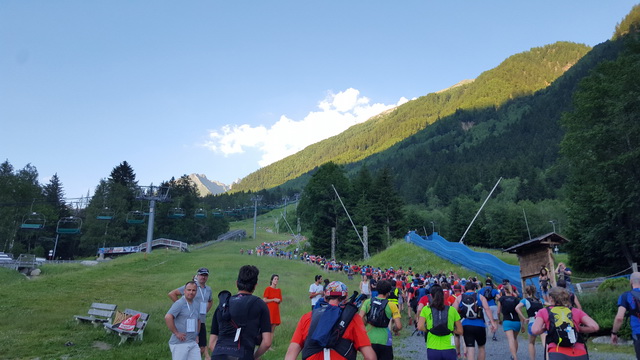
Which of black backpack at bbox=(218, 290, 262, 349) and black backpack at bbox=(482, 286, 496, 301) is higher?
black backpack at bbox=(218, 290, 262, 349)

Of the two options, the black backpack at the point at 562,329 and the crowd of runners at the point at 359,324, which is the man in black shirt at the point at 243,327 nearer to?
the crowd of runners at the point at 359,324

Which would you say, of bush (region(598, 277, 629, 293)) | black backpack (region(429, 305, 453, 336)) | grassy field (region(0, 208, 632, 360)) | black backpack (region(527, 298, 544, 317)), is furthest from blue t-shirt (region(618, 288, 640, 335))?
bush (region(598, 277, 629, 293))

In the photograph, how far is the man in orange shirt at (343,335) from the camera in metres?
3.84

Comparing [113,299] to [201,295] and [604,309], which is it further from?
[604,309]

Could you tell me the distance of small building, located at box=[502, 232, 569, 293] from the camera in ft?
59.5

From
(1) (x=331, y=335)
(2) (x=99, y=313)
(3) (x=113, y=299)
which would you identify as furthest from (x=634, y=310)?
(3) (x=113, y=299)

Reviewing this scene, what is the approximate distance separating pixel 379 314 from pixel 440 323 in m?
1.02

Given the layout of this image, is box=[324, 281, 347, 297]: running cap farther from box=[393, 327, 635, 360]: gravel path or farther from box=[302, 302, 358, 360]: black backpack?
box=[393, 327, 635, 360]: gravel path

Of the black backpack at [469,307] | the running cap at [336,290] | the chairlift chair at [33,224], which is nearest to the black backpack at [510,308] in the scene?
the black backpack at [469,307]

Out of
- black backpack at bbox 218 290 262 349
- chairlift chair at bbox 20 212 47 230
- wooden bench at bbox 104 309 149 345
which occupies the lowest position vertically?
wooden bench at bbox 104 309 149 345

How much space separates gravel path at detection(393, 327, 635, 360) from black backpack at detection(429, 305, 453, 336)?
4.31m

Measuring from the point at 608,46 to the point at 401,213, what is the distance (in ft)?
617

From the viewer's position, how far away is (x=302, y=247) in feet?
246

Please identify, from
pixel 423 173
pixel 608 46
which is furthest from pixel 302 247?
pixel 608 46
